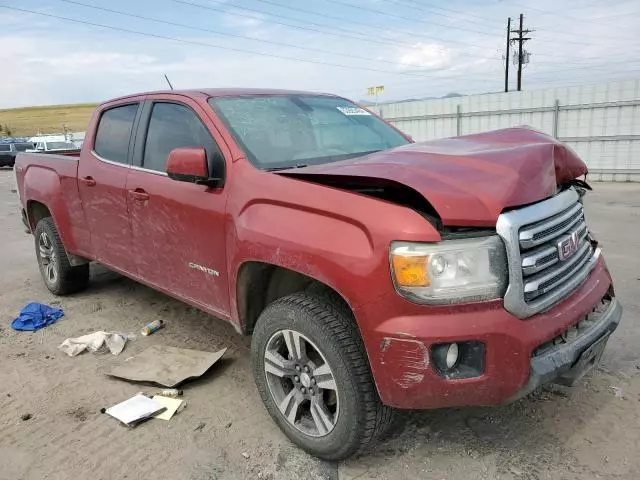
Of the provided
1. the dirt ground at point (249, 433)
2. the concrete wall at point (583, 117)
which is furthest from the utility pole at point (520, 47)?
the dirt ground at point (249, 433)

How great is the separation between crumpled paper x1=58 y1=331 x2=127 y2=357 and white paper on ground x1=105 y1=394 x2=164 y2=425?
2.82 ft

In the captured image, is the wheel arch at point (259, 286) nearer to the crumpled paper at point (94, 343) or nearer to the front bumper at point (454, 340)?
the front bumper at point (454, 340)

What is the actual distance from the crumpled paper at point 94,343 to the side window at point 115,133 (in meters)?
1.36

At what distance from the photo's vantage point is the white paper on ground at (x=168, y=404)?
3.07 metres

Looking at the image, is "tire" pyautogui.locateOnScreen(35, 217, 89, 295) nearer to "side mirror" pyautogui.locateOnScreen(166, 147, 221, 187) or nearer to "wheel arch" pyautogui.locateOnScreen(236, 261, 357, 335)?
"side mirror" pyautogui.locateOnScreen(166, 147, 221, 187)

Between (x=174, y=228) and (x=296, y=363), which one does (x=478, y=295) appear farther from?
(x=174, y=228)

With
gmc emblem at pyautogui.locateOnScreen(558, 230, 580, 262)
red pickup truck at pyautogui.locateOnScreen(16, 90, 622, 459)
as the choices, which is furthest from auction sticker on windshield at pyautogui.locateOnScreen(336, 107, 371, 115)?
gmc emblem at pyautogui.locateOnScreen(558, 230, 580, 262)

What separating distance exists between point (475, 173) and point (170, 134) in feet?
7.22

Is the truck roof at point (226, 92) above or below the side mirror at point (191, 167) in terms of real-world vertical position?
above

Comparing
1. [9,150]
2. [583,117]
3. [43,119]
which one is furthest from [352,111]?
[43,119]

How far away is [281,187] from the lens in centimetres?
262

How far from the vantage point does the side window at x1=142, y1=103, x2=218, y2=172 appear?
3.34m

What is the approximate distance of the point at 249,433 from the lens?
114 inches

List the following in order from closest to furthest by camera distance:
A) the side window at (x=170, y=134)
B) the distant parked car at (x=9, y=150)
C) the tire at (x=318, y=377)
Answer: the tire at (x=318, y=377) < the side window at (x=170, y=134) < the distant parked car at (x=9, y=150)
